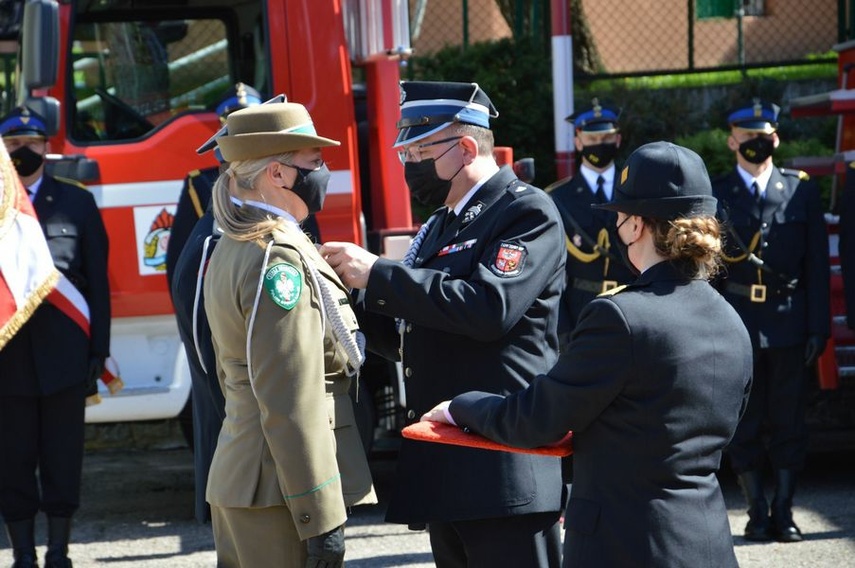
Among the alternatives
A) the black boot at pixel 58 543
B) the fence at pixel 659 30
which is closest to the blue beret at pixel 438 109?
the black boot at pixel 58 543

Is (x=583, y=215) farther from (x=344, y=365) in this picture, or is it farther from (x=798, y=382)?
(x=344, y=365)

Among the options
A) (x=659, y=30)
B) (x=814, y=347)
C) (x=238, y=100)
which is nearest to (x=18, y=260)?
(x=238, y=100)

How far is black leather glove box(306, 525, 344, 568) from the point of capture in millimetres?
2873

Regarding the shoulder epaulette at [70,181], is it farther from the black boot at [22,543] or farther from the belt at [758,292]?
the belt at [758,292]

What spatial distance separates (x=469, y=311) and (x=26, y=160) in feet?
9.08

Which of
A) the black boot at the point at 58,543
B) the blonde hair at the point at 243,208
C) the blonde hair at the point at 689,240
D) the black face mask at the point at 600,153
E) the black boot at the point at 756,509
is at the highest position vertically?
the blonde hair at the point at 243,208

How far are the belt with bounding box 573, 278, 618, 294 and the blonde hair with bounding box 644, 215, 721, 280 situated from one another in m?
3.37

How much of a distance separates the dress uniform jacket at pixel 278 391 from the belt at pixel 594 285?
3.15m

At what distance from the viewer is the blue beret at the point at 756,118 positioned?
562 centimetres

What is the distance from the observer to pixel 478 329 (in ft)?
10.2

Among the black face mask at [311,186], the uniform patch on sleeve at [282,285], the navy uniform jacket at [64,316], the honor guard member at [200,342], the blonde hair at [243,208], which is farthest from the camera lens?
the navy uniform jacket at [64,316]

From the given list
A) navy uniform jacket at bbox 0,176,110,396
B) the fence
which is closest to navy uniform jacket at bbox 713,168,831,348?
navy uniform jacket at bbox 0,176,110,396

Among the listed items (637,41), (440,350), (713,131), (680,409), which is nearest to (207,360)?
(440,350)

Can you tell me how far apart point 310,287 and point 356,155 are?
8.92 feet
